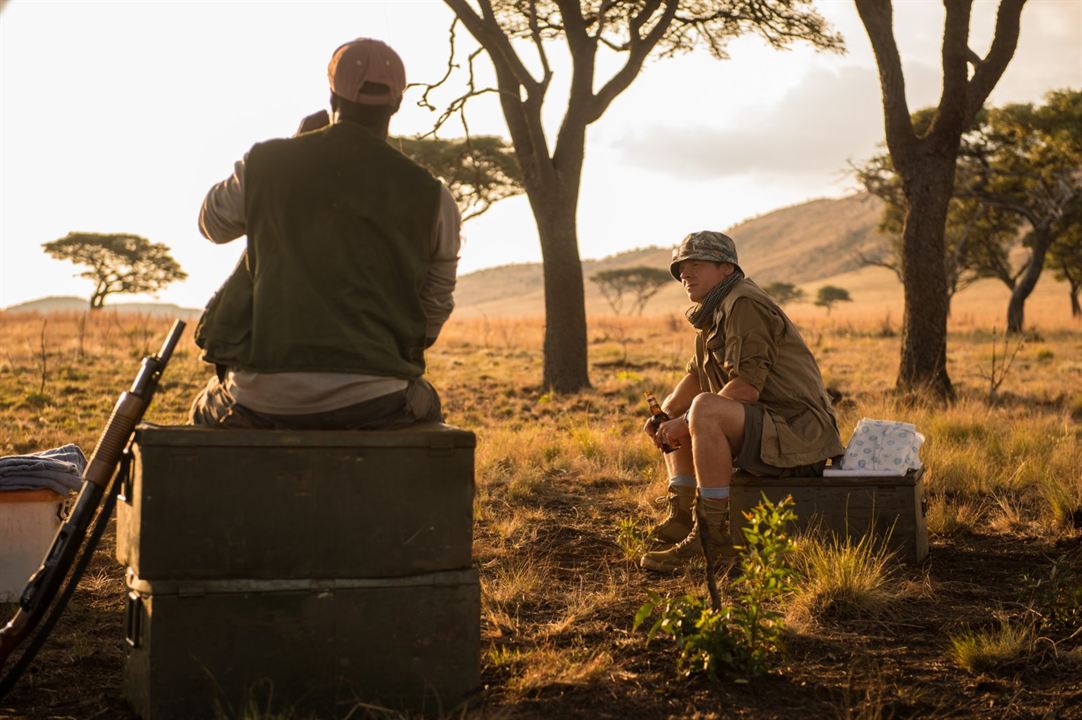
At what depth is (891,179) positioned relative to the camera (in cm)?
2831

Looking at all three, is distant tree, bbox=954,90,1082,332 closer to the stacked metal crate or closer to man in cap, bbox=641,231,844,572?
man in cap, bbox=641,231,844,572

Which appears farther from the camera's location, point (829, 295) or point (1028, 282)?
point (829, 295)

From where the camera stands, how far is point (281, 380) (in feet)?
10.8

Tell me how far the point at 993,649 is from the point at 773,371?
1776mm

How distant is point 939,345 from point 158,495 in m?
9.43

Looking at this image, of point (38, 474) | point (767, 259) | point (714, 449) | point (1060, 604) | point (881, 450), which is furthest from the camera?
point (767, 259)

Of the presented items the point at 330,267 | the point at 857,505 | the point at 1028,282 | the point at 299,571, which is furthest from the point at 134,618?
the point at 1028,282

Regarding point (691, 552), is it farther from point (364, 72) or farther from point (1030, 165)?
point (1030, 165)

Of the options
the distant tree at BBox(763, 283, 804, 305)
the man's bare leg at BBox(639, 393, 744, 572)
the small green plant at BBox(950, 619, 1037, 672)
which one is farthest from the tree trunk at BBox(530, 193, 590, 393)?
the distant tree at BBox(763, 283, 804, 305)

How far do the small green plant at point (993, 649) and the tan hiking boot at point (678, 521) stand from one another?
1680 millimetres

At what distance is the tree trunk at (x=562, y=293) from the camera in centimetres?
1291

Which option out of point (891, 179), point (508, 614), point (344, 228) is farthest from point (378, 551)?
point (891, 179)

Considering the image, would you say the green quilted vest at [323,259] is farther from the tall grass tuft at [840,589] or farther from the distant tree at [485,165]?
the distant tree at [485,165]

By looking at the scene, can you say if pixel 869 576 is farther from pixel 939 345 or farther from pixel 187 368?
pixel 187 368
